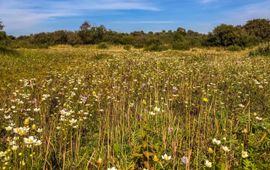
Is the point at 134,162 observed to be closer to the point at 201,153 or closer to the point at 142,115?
the point at 201,153

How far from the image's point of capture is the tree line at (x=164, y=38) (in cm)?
3434

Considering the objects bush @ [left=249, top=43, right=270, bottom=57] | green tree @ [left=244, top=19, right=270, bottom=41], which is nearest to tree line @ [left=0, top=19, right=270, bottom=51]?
green tree @ [left=244, top=19, right=270, bottom=41]

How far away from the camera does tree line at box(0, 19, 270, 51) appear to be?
113ft

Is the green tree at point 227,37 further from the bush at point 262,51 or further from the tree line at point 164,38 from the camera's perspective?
the bush at point 262,51

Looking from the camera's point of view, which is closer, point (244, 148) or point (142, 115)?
point (244, 148)

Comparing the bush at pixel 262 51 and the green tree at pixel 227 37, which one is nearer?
the bush at pixel 262 51

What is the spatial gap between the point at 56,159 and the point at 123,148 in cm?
80

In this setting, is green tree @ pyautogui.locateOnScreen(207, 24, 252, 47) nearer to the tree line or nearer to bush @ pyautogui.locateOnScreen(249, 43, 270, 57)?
the tree line

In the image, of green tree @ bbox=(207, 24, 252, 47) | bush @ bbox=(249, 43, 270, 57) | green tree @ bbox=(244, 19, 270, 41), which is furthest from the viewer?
green tree @ bbox=(244, 19, 270, 41)

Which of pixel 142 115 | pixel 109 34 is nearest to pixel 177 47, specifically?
pixel 109 34

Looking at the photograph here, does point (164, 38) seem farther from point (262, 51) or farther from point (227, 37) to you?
point (262, 51)

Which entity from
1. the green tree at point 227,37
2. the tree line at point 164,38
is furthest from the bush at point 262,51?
the green tree at point 227,37

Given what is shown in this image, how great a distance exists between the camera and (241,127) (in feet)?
16.9

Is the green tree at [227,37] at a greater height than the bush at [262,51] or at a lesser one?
greater
